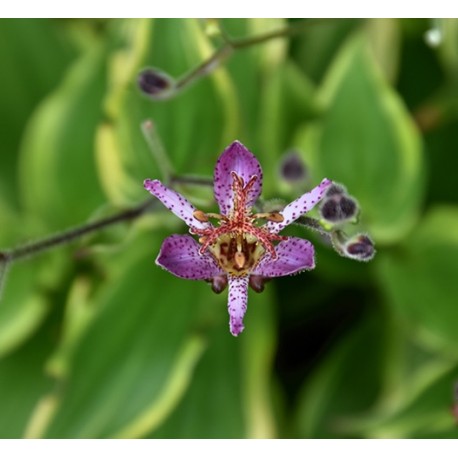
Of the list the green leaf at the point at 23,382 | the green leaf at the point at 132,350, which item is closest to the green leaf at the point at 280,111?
the green leaf at the point at 132,350

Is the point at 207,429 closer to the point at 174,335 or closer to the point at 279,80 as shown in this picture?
the point at 174,335

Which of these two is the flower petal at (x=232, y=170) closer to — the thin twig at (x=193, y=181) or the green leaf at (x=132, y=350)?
the thin twig at (x=193, y=181)

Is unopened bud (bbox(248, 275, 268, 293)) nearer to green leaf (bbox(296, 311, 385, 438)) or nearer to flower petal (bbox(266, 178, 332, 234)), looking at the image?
flower petal (bbox(266, 178, 332, 234))

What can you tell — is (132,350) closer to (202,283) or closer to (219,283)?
(202,283)

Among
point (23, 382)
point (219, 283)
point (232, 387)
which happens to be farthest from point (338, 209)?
point (23, 382)

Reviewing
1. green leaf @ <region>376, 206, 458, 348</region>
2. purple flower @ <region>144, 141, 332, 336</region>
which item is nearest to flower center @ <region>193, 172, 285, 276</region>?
purple flower @ <region>144, 141, 332, 336</region>

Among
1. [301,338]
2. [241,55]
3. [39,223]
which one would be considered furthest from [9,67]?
[301,338]
